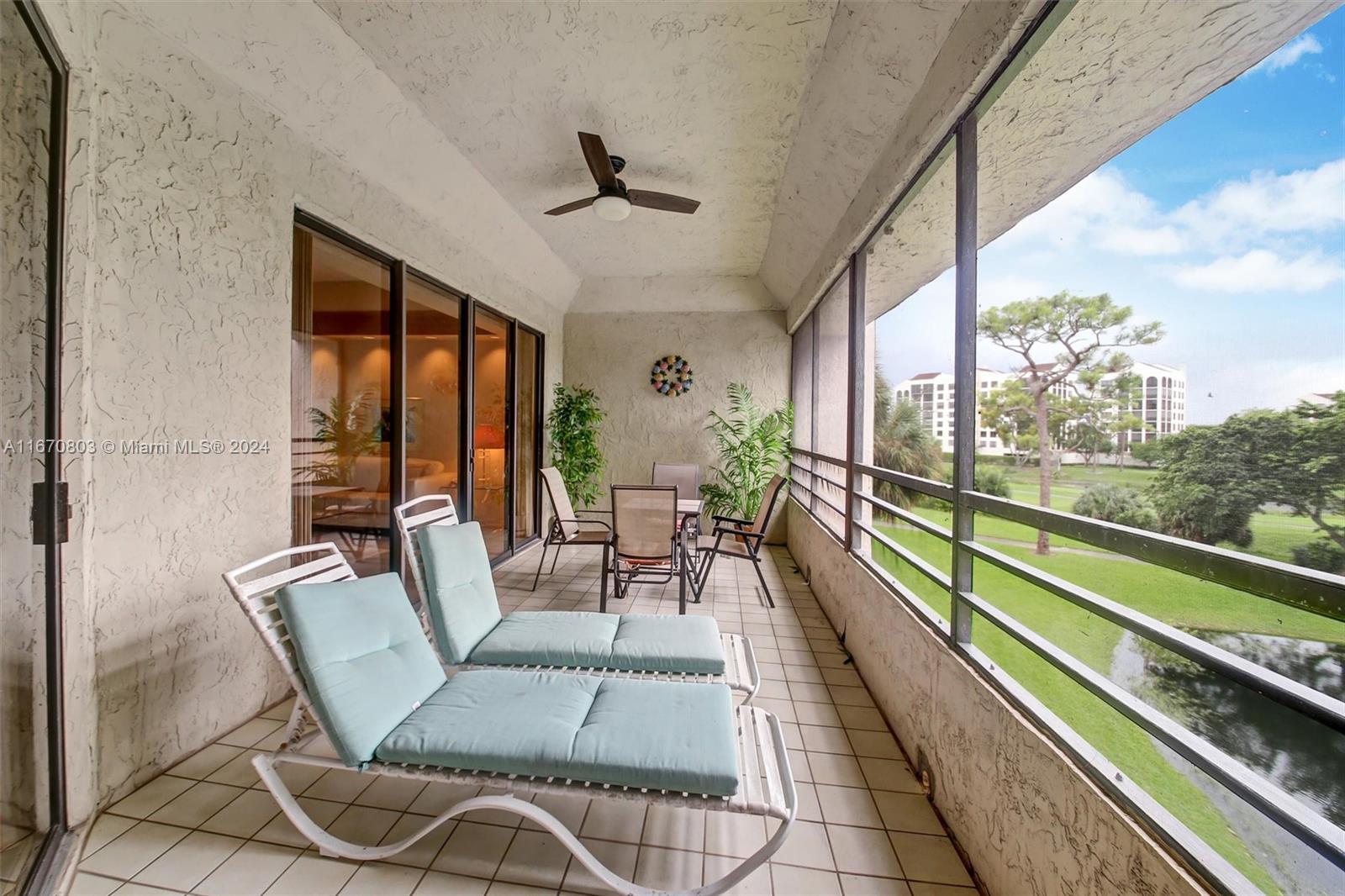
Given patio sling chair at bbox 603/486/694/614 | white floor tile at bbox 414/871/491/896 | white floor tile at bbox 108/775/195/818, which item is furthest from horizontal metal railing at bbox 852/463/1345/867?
white floor tile at bbox 108/775/195/818

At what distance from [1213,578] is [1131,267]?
0.96m

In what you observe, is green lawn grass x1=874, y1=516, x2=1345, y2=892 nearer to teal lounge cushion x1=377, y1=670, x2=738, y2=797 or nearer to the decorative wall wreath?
teal lounge cushion x1=377, y1=670, x2=738, y2=797

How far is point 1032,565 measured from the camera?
4.52 feet

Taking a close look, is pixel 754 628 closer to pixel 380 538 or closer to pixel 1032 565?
pixel 1032 565

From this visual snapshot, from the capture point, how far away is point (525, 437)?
5.08 meters

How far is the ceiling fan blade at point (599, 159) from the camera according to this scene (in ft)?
7.57

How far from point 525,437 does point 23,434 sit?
3.76 meters

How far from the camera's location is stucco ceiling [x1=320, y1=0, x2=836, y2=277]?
6.36ft

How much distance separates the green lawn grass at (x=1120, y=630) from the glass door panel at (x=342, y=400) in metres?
2.88

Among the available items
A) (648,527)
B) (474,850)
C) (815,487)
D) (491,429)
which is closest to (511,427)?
(491,429)

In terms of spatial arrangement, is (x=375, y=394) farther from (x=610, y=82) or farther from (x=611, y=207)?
(x=610, y=82)

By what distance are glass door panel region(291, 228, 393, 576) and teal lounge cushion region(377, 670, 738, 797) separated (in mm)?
1418

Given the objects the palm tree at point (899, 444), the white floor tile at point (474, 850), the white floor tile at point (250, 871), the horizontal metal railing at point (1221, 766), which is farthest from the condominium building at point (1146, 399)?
the white floor tile at point (250, 871)

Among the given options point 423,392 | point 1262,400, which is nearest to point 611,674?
point 1262,400
